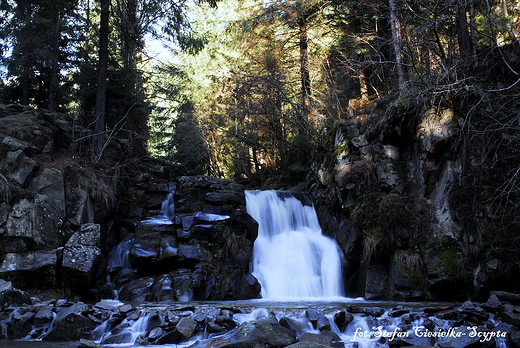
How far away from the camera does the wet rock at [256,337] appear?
511 cm

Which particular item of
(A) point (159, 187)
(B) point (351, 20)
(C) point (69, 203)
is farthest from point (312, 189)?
(C) point (69, 203)

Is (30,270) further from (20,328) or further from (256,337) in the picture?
(256,337)

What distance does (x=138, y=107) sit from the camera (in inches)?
606

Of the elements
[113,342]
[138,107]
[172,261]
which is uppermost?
[138,107]

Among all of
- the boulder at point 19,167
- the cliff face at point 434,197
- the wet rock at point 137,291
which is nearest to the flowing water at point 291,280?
the cliff face at point 434,197

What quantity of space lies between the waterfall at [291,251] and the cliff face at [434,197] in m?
0.65

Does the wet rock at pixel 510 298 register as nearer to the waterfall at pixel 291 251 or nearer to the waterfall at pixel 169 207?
the waterfall at pixel 291 251

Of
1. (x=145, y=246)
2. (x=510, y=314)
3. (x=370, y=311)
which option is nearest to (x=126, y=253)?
(x=145, y=246)

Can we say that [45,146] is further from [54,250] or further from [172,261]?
[172,261]

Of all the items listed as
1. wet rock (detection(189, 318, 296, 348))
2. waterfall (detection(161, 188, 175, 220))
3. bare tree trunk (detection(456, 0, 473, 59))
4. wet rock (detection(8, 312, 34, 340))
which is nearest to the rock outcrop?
waterfall (detection(161, 188, 175, 220))

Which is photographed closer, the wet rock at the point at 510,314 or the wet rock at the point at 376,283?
the wet rock at the point at 510,314

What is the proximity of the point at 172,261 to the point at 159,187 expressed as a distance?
3514 mm

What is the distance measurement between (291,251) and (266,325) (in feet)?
21.5

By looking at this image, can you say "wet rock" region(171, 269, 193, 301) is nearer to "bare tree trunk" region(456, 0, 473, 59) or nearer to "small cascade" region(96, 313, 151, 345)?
"small cascade" region(96, 313, 151, 345)
